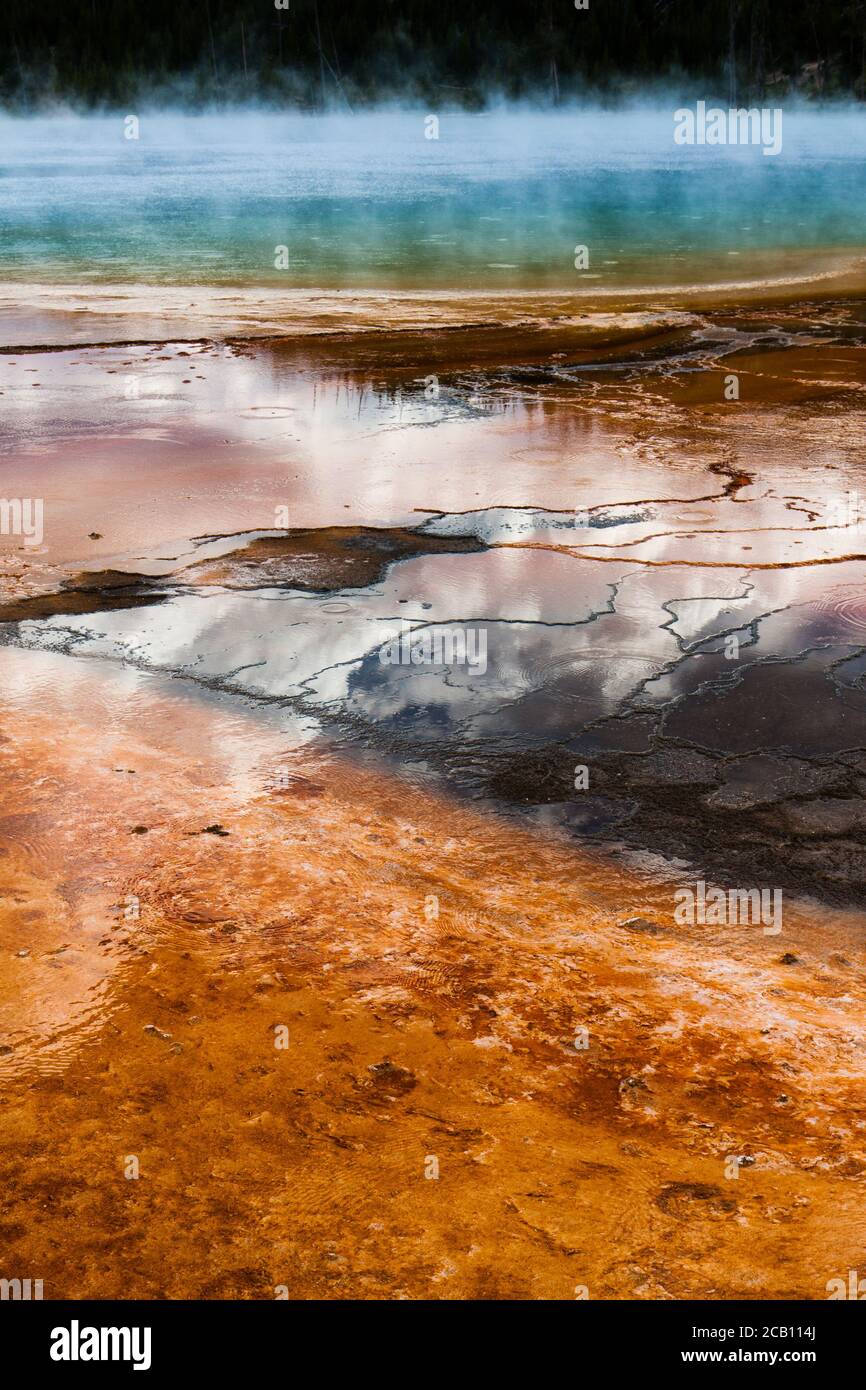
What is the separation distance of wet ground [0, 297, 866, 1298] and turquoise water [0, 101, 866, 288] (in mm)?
12860

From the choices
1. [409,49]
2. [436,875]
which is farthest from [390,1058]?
[409,49]

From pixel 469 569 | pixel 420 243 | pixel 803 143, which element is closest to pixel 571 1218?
pixel 469 569

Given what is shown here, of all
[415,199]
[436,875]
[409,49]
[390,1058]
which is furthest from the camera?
[409,49]

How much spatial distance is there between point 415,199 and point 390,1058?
38759 millimetres

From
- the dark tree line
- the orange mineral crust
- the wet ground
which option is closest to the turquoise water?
the dark tree line

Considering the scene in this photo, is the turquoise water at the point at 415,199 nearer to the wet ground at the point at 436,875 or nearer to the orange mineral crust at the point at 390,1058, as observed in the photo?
the wet ground at the point at 436,875

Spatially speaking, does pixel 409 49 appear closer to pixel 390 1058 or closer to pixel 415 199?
pixel 415 199

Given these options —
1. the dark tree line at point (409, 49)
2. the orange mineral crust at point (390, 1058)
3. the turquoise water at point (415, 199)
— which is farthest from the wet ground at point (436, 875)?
the dark tree line at point (409, 49)

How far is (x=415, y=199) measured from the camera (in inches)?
1527

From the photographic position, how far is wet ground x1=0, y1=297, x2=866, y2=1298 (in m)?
2.72

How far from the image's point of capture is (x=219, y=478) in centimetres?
819

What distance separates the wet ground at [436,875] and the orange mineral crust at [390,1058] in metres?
0.01

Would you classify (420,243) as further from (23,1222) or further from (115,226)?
(23,1222)

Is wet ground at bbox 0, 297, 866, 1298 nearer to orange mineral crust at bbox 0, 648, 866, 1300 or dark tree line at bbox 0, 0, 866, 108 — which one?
orange mineral crust at bbox 0, 648, 866, 1300
